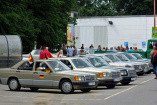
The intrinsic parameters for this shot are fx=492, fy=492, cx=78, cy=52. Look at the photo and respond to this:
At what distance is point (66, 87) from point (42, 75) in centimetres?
121

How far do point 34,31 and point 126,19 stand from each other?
Answer: 2192 cm

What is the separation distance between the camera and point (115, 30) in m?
60.8

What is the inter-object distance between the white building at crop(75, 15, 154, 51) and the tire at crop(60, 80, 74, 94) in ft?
136

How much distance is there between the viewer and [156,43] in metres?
42.0

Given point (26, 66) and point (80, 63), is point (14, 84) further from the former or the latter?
point (80, 63)

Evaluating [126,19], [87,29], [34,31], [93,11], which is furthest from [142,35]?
[93,11]

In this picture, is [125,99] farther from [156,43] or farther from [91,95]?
[156,43]

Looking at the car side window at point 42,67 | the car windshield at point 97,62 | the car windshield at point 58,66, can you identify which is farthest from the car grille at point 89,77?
the car windshield at point 97,62

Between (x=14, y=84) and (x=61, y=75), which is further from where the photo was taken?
(x=14, y=84)

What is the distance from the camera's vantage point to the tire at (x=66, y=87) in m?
19.0

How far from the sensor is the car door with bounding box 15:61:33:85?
2003cm

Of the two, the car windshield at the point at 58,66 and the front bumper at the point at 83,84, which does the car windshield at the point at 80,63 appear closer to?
the car windshield at the point at 58,66

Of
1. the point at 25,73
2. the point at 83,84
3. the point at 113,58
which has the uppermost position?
the point at 113,58

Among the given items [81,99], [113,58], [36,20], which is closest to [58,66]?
[81,99]
